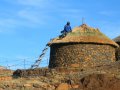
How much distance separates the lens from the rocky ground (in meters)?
21.7

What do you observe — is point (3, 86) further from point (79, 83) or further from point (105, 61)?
point (105, 61)

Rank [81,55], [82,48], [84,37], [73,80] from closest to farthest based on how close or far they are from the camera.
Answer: [73,80] < [81,55] < [82,48] < [84,37]

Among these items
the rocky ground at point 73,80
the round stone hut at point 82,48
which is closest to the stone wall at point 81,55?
the round stone hut at point 82,48

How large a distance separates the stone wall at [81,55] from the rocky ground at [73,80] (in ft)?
19.9

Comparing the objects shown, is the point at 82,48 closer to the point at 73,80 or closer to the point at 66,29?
the point at 66,29

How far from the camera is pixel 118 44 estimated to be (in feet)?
119

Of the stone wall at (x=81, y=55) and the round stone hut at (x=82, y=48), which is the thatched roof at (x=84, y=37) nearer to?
the round stone hut at (x=82, y=48)

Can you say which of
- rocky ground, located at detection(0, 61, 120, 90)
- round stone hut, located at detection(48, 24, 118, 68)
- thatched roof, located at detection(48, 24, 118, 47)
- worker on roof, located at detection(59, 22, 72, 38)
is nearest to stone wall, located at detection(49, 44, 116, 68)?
round stone hut, located at detection(48, 24, 118, 68)

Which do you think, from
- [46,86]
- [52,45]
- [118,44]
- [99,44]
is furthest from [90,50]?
[46,86]

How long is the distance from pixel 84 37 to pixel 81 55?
149cm

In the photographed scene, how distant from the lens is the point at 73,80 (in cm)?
2292

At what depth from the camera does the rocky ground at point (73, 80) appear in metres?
21.7

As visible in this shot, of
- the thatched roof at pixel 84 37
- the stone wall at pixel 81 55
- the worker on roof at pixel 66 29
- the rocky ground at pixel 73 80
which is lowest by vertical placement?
the rocky ground at pixel 73 80

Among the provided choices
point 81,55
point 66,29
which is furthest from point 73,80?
point 66,29
